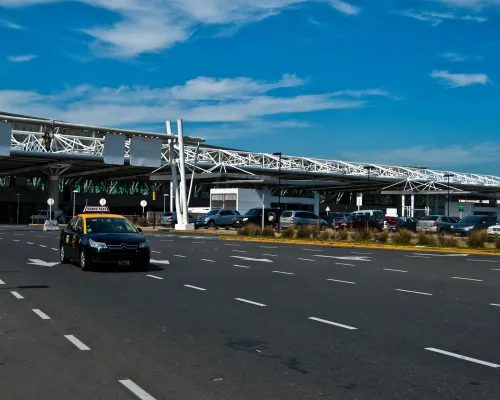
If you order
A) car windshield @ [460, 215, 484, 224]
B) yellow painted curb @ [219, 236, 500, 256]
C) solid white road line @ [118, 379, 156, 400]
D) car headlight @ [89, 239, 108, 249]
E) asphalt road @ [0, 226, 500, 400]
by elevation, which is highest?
car windshield @ [460, 215, 484, 224]

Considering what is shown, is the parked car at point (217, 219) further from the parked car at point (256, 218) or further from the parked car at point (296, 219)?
the parked car at point (296, 219)

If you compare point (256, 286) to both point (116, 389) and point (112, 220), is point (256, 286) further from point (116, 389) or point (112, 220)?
point (116, 389)

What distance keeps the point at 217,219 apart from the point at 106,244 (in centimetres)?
4109

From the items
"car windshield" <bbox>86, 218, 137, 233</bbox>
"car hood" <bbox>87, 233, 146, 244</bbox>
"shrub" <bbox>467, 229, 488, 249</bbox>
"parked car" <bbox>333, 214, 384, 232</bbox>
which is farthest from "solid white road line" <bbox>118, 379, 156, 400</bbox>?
"parked car" <bbox>333, 214, 384, 232</bbox>

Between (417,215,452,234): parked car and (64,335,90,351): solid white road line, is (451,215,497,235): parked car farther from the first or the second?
(64,335,90,351): solid white road line

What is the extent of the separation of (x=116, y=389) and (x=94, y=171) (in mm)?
84110

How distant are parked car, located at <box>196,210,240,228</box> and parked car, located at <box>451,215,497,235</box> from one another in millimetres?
22593

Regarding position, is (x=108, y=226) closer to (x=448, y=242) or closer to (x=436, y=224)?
(x=448, y=242)

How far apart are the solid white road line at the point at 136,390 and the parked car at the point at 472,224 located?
3532 centimetres

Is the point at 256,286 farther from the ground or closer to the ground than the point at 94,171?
closer to the ground

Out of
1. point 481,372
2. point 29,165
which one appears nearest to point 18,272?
point 481,372

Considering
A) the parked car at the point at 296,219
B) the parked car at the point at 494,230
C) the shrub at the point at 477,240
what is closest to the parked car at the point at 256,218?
the parked car at the point at 296,219

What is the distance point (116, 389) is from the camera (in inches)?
231

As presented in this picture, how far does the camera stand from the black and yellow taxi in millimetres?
16578
